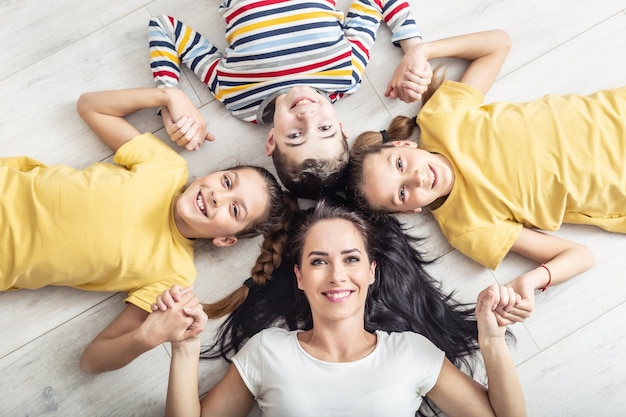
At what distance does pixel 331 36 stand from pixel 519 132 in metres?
0.56

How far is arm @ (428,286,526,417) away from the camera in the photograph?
48.9 inches

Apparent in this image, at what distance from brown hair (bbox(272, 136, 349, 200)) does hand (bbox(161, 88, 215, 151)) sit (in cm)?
23

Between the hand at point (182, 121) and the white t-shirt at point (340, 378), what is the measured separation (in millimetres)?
564

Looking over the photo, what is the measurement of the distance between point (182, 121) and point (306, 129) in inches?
14.1

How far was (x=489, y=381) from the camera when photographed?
129 centimetres

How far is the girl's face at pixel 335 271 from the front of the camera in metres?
1.25

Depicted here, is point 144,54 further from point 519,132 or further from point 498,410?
point 498,410

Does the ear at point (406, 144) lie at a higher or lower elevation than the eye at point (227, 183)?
lower

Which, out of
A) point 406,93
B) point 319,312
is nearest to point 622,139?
point 406,93

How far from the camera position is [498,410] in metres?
1.28

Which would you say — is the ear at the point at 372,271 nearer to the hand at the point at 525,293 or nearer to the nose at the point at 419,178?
the nose at the point at 419,178

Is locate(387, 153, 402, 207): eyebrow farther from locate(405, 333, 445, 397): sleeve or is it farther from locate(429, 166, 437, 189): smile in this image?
locate(405, 333, 445, 397): sleeve

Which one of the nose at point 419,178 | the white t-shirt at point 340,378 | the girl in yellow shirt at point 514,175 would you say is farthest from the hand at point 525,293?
the nose at point 419,178

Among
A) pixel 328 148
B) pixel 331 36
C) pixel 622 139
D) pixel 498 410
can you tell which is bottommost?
pixel 498 410
